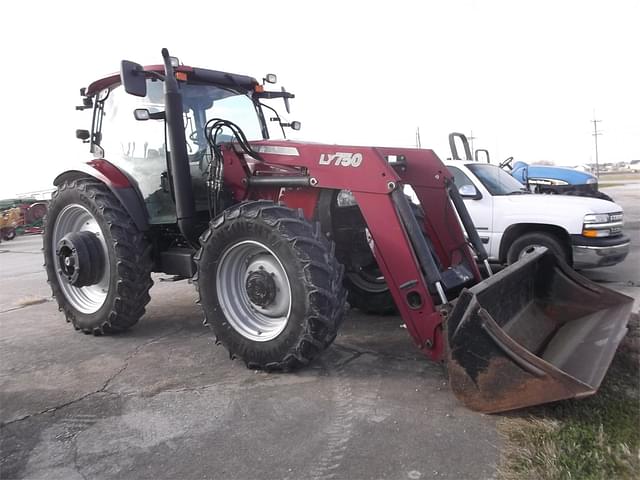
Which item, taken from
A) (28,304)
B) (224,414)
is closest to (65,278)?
(28,304)

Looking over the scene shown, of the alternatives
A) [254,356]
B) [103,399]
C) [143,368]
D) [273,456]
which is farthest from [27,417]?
[273,456]

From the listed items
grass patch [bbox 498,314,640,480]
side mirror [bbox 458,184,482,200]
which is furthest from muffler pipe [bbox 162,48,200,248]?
side mirror [bbox 458,184,482,200]

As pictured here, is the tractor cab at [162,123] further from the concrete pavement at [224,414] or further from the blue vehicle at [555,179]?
the blue vehicle at [555,179]

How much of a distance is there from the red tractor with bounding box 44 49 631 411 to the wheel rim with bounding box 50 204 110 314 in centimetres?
2

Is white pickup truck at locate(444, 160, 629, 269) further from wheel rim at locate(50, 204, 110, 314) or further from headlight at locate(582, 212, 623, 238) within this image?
wheel rim at locate(50, 204, 110, 314)

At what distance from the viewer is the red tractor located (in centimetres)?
325

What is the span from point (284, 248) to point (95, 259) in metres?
2.42

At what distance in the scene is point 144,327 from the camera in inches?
209

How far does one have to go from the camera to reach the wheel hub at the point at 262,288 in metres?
3.81

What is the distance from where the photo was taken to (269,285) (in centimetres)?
382

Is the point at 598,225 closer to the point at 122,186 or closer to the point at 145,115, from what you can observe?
the point at 145,115

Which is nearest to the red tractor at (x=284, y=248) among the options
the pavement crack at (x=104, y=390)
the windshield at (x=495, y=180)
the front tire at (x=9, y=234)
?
the pavement crack at (x=104, y=390)

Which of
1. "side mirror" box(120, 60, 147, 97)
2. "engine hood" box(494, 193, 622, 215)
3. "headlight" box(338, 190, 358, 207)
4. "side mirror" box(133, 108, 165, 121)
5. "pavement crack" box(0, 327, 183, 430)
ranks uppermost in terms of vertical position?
"side mirror" box(120, 60, 147, 97)

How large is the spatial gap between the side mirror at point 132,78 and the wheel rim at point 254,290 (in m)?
1.52
